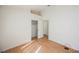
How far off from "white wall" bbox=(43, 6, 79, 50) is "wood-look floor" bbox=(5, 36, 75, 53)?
0.16 m

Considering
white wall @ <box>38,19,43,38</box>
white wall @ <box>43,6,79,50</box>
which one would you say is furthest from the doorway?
white wall @ <box>43,6,79,50</box>

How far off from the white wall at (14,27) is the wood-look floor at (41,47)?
0.48ft

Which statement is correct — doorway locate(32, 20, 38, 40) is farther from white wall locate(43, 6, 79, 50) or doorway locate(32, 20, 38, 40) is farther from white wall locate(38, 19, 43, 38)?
white wall locate(43, 6, 79, 50)

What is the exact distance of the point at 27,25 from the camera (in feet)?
7.69

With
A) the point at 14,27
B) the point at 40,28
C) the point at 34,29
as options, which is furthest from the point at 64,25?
the point at 14,27

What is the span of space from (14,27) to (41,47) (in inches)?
37.0

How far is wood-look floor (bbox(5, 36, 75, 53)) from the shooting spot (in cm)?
215

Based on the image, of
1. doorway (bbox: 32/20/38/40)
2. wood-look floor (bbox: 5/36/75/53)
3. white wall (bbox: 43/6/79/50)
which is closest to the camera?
wood-look floor (bbox: 5/36/75/53)

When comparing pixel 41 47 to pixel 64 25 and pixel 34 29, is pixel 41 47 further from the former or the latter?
pixel 64 25

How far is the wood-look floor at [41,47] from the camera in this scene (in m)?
2.15

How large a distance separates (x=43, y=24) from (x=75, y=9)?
96 cm

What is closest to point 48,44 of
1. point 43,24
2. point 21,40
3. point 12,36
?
point 43,24
